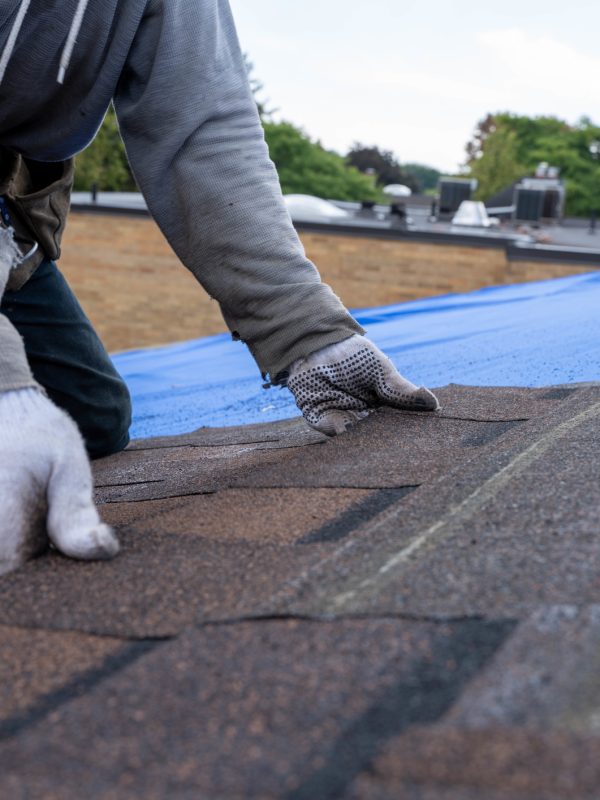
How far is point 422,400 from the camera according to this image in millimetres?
2449

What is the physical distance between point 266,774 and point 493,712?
0.22 meters

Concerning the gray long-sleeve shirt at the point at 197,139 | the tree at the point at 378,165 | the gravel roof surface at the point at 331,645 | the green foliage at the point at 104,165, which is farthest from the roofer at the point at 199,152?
the tree at the point at 378,165

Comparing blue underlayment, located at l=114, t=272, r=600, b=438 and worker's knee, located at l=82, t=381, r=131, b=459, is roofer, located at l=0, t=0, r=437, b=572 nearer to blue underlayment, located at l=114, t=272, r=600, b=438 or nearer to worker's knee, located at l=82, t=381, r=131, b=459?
worker's knee, located at l=82, t=381, r=131, b=459

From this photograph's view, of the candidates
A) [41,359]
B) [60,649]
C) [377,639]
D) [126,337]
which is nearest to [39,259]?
[41,359]

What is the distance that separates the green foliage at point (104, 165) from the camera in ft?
69.4

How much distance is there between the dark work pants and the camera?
3033 millimetres

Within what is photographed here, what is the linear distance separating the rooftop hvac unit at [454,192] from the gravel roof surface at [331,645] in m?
16.0

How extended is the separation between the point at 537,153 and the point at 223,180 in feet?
135

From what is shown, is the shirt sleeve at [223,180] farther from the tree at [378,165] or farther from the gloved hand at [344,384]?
the tree at [378,165]

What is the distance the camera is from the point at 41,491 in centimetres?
160

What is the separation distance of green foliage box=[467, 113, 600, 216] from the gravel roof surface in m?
31.2

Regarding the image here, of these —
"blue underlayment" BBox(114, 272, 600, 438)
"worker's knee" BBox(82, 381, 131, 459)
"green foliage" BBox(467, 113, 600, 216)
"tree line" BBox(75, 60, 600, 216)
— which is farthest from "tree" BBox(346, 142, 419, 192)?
"worker's knee" BBox(82, 381, 131, 459)

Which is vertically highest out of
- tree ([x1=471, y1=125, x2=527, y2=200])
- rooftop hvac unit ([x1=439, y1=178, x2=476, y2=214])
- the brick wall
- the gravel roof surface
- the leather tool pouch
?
tree ([x1=471, y1=125, x2=527, y2=200])

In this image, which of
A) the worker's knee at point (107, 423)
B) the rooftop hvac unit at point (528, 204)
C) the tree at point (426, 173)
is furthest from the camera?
the tree at point (426, 173)
